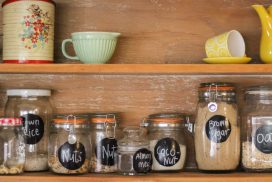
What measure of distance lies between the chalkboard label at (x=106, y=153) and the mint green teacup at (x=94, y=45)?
25cm

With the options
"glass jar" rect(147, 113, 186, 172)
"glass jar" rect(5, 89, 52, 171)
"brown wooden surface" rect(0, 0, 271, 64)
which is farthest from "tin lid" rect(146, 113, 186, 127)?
"glass jar" rect(5, 89, 52, 171)

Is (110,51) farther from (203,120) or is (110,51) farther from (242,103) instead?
(242,103)

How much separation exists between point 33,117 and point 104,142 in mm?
230

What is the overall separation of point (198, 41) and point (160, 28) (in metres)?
0.13

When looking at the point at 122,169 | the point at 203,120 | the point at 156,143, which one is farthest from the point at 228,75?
the point at 122,169

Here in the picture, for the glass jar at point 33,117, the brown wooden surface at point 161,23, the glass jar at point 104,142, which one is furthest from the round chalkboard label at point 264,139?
the glass jar at point 33,117

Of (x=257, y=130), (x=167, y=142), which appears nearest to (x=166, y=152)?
(x=167, y=142)

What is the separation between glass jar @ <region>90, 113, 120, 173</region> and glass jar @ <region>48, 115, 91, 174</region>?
24mm

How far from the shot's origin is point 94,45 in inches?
59.2

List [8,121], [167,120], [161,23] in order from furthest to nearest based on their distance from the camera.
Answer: [161,23], [167,120], [8,121]

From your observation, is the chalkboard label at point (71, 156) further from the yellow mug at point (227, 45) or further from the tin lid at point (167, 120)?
the yellow mug at point (227, 45)

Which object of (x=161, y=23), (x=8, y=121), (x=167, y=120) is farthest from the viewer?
(x=161, y=23)

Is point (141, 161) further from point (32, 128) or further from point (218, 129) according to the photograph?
point (32, 128)

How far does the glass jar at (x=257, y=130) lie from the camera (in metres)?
1.51
